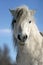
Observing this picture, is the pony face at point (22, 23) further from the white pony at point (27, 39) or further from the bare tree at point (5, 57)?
the bare tree at point (5, 57)

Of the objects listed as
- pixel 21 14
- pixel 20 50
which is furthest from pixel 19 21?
pixel 20 50

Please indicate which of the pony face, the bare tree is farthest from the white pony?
the bare tree

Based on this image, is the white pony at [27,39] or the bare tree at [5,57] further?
the bare tree at [5,57]

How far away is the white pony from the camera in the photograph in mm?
3260

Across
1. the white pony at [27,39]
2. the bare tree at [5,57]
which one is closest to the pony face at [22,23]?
the white pony at [27,39]

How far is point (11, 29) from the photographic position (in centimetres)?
348

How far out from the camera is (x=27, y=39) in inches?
128

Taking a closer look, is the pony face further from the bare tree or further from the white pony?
the bare tree

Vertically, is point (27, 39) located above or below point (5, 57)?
below

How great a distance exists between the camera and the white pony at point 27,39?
3260 mm

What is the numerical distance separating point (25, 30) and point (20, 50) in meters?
0.31

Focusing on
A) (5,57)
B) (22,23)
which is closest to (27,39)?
(22,23)

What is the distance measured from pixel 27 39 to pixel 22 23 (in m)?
0.22

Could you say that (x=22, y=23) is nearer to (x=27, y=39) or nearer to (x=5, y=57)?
(x=27, y=39)
